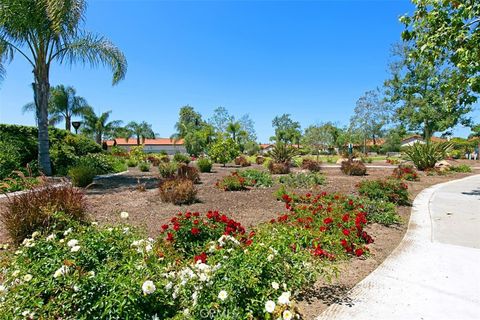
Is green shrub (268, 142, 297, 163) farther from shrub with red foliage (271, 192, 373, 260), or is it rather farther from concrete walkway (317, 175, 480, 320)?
concrete walkway (317, 175, 480, 320)

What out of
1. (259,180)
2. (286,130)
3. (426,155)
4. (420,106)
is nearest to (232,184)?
(259,180)

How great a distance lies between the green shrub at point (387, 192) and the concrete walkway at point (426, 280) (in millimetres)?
1615

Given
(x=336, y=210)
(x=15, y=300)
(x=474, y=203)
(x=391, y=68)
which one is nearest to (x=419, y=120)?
(x=391, y=68)

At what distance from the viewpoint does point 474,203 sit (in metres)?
7.30

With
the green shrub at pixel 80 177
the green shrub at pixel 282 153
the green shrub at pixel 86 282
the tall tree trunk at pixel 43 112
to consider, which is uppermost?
the tall tree trunk at pixel 43 112

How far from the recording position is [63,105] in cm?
3400

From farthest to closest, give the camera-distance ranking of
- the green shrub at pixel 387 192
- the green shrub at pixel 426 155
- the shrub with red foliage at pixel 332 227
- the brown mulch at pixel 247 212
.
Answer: the green shrub at pixel 426 155 < the green shrub at pixel 387 192 < the shrub with red foliage at pixel 332 227 < the brown mulch at pixel 247 212

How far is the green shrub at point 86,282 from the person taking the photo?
194 centimetres

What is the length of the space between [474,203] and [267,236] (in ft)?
23.3

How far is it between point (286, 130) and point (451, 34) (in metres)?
70.4

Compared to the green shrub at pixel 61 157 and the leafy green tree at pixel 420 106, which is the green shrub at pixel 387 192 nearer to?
the green shrub at pixel 61 157

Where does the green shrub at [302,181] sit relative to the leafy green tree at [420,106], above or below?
below

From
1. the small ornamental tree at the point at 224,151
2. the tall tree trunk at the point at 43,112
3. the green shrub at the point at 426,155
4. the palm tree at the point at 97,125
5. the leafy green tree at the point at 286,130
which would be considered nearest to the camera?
the tall tree trunk at the point at 43,112

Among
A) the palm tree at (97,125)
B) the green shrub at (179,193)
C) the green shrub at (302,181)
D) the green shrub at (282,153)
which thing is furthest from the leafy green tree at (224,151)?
the palm tree at (97,125)
